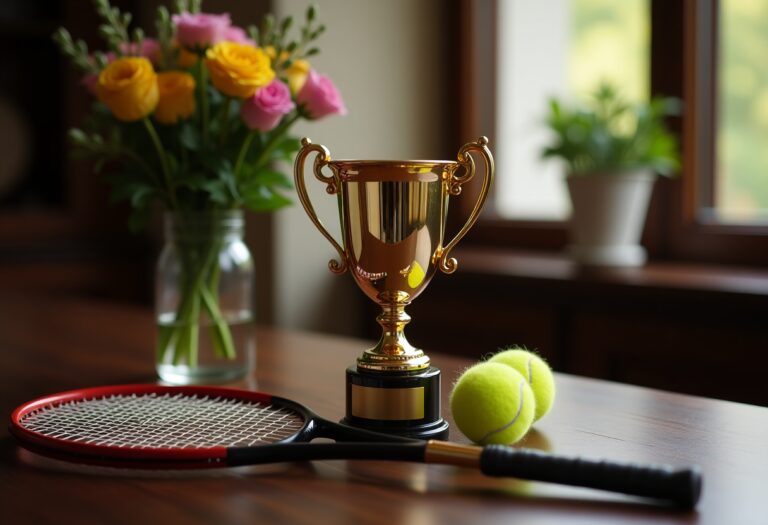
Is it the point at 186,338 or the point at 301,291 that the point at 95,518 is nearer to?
the point at 186,338

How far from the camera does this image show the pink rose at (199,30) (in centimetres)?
111

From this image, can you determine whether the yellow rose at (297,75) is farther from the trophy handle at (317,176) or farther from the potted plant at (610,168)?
the potted plant at (610,168)

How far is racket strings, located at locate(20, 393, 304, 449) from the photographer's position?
781 millimetres

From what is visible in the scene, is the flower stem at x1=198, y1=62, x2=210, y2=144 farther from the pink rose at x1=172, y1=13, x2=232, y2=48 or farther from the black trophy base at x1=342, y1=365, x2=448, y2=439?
the black trophy base at x1=342, y1=365, x2=448, y2=439

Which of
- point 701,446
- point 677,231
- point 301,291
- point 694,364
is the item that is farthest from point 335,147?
point 701,446

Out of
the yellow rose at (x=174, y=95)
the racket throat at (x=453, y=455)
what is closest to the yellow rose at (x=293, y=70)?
the yellow rose at (x=174, y=95)

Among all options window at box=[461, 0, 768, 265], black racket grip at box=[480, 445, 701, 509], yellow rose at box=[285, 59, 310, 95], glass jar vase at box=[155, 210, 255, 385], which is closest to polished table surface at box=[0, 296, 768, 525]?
black racket grip at box=[480, 445, 701, 509]

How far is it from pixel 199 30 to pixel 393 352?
0.51 m

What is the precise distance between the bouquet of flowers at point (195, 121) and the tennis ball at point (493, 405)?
448 mm

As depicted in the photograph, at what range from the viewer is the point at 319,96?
112 cm

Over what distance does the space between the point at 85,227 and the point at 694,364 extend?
206cm

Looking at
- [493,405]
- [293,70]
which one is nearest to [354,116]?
[293,70]

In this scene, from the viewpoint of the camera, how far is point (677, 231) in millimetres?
2191

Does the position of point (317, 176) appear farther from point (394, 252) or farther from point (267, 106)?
point (267, 106)
